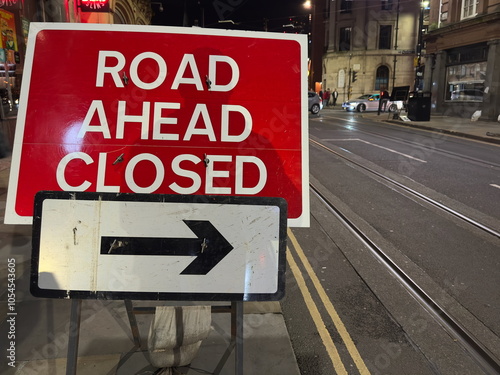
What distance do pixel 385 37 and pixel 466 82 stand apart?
2441 centimetres

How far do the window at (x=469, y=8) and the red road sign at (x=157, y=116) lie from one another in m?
25.4

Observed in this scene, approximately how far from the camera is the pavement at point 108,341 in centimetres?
258

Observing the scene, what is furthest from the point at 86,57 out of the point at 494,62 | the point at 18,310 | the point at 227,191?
the point at 494,62

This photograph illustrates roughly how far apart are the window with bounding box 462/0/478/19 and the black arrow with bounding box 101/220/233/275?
2603 cm

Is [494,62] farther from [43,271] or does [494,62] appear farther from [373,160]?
[43,271]

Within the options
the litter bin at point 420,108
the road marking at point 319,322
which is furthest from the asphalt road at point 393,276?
the litter bin at point 420,108

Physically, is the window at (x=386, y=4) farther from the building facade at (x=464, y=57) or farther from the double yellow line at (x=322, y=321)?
the double yellow line at (x=322, y=321)

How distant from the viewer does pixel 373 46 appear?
45.0m

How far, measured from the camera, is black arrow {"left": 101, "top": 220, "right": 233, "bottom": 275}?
157 centimetres

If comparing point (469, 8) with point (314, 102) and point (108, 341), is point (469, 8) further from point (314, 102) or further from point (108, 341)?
point (108, 341)

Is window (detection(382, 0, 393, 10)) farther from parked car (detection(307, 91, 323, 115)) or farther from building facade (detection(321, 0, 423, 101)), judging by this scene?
parked car (detection(307, 91, 323, 115))

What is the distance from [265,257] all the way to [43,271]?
86cm

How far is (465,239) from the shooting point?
16.3 ft

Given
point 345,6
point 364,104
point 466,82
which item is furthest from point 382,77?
point 466,82
